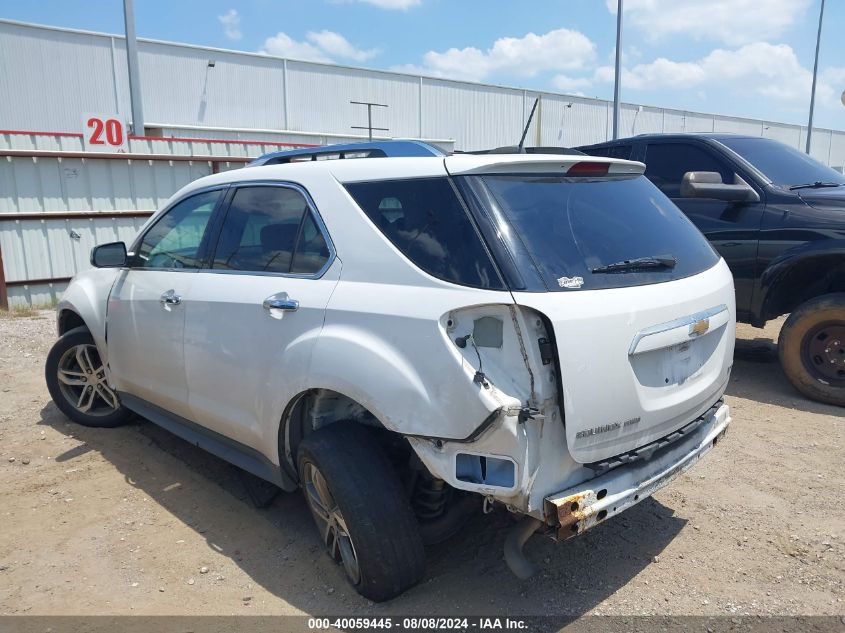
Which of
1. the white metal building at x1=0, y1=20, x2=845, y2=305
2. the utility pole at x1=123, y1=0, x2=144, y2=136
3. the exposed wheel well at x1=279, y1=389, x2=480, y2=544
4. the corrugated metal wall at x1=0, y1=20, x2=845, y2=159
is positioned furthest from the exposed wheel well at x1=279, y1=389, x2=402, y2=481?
the corrugated metal wall at x1=0, y1=20, x2=845, y2=159

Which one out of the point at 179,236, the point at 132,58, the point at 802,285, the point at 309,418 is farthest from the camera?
the point at 132,58

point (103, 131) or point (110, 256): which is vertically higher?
point (103, 131)

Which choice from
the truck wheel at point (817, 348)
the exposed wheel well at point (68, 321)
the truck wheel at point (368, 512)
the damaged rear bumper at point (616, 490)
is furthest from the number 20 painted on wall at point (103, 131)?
the damaged rear bumper at point (616, 490)

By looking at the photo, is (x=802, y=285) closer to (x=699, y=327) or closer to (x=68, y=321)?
(x=699, y=327)

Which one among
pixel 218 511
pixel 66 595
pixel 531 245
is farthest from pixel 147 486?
pixel 531 245

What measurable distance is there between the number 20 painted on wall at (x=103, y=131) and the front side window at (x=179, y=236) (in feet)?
24.4

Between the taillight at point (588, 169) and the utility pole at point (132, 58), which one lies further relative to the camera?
the utility pole at point (132, 58)

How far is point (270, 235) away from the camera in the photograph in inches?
130

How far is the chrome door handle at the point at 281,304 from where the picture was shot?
9.66ft

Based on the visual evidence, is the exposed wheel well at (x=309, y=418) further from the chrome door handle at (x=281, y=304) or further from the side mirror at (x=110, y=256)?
the side mirror at (x=110, y=256)

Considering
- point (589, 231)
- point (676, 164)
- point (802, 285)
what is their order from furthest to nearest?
point (676, 164), point (802, 285), point (589, 231)

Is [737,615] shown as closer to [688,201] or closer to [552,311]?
[552,311]

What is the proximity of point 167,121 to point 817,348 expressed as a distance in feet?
82.3

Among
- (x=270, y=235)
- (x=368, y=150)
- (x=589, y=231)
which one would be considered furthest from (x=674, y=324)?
(x=368, y=150)
